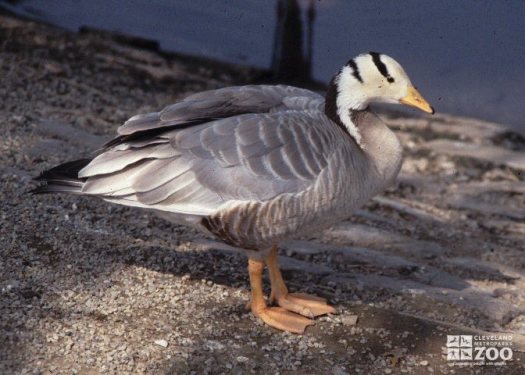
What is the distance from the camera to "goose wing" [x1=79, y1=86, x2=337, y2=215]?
3.79 m

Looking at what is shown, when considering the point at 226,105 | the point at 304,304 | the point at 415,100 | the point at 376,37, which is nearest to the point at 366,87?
the point at 415,100

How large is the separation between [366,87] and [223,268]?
125cm

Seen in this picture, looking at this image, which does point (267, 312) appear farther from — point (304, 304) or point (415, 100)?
point (415, 100)

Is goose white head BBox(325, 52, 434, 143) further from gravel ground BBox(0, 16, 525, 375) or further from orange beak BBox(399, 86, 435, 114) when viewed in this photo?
gravel ground BBox(0, 16, 525, 375)

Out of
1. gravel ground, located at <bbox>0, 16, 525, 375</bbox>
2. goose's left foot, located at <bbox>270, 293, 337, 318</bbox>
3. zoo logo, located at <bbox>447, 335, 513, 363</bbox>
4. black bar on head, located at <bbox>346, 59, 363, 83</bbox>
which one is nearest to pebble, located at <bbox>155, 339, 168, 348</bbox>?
gravel ground, located at <bbox>0, 16, 525, 375</bbox>

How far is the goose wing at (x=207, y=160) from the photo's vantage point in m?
3.79

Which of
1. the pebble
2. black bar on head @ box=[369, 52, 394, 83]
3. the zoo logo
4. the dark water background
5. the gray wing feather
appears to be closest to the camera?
the pebble

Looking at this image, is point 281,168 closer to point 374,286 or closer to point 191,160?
point 191,160

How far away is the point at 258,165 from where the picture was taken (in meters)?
3.80

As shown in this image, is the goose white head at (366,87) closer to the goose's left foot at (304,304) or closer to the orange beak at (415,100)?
the orange beak at (415,100)

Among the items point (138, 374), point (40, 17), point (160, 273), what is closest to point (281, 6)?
point (40, 17)

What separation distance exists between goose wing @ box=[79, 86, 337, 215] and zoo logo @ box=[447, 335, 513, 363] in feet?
3.27

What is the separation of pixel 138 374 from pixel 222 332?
54 centimetres

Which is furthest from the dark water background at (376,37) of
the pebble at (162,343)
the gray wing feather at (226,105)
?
the pebble at (162,343)
